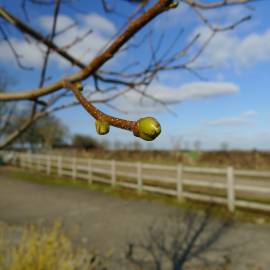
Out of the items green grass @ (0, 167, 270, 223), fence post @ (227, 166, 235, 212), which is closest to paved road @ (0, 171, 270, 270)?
green grass @ (0, 167, 270, 223)

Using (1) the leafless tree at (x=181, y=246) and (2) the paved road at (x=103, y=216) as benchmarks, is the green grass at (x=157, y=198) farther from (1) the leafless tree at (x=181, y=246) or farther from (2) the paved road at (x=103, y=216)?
(1) the leafless tree at (x=181, y=246)

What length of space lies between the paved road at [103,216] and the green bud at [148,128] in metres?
4.91

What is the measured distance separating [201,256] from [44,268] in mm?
2762

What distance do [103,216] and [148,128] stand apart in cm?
775

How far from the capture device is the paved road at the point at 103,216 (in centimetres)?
544

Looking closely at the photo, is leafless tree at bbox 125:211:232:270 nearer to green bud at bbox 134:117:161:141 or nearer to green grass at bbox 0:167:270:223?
green grass at bbox 0:167:270:223

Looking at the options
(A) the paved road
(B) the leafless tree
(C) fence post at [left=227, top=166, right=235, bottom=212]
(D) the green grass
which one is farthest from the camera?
(C) fence post at [left=227, top=166, right=235, bottom=212]

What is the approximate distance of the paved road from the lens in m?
5.44

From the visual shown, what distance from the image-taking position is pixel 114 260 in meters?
4.83

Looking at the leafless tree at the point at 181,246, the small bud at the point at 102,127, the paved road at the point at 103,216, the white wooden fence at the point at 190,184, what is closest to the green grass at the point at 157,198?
the white wooden fence at the point at 190,184

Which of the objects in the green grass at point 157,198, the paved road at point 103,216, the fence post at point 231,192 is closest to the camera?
the paved road at point 103,216

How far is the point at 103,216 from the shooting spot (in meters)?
7.79

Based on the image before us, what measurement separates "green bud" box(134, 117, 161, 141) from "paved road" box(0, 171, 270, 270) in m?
4.91

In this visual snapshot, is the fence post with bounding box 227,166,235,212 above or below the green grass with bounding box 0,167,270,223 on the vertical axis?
above
